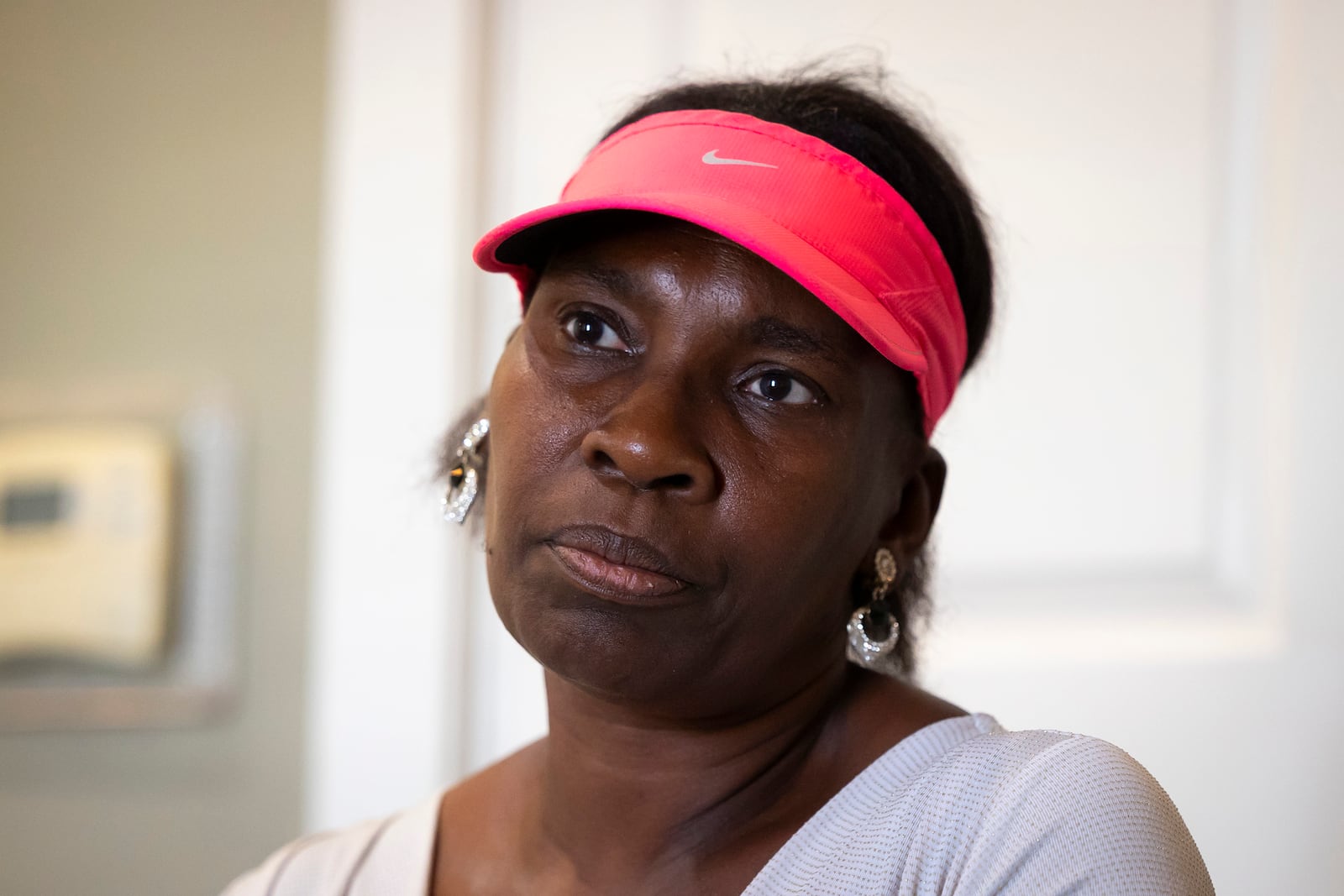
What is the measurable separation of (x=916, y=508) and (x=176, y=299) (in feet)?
3.59

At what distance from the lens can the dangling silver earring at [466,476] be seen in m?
1.08

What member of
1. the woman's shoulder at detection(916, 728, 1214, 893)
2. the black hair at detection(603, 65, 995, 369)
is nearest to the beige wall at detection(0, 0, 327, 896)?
the black hair at detection(603, 65, 995, 369)

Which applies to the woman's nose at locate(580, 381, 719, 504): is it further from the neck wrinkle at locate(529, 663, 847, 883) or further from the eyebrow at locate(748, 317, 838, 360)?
the neck wrinkle at locate(529, 663, 847, 883)

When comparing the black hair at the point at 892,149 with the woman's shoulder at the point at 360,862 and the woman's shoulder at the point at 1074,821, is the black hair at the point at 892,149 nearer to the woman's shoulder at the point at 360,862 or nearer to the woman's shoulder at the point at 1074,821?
the woman's shoulder at the point at 1074,821

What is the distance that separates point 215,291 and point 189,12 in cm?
37

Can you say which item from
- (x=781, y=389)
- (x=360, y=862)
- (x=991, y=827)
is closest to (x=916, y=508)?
(x=781, y=389)

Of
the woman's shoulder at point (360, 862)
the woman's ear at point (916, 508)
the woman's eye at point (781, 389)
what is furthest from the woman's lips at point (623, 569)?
the woman's shoulder at point (360, 862)

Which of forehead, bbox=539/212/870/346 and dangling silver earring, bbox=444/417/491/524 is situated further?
dangling silver earring, bbox=444/417/491/524

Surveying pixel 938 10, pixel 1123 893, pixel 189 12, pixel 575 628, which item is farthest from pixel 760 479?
pixel 189 12

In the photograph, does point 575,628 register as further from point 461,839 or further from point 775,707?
point 461,839

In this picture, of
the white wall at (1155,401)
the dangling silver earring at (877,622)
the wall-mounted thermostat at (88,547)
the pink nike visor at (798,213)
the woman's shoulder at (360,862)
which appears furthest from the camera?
the wall-mounted thermostat at (88,547)

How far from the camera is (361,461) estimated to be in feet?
5.59

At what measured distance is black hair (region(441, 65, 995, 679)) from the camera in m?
1.05

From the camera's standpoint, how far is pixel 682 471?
34.3 inches
